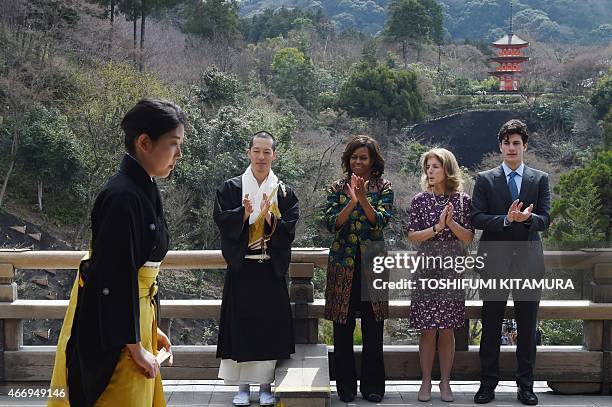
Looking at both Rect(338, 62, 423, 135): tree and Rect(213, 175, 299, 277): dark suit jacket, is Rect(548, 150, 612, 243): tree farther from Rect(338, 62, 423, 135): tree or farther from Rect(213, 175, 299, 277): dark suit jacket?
Rect(213, 175, 299, 277): dark suit jacket

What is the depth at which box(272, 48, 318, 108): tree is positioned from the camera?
93.9ft

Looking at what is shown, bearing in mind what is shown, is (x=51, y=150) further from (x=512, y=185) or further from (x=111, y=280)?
(x=111, y=280)

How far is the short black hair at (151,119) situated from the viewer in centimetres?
230

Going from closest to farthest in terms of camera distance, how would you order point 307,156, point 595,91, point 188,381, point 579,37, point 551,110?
point 188,381
point 307,156
point 595,91
point 551,110
point 579,37

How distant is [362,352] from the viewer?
4.22 meters

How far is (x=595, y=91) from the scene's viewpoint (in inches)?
1152

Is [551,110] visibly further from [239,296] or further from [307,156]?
[239,296]

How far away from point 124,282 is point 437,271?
2330mm

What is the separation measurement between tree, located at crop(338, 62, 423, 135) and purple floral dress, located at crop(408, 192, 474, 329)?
23.9 metres

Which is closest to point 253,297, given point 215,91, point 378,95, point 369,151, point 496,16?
point 369,151

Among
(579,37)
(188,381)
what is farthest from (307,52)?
(579,37)

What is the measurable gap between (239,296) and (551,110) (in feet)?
97.7

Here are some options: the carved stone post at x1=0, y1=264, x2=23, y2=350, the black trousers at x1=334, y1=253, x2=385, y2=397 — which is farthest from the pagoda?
the carved stone post at x1=0, y1=264, x2=23, y2=350

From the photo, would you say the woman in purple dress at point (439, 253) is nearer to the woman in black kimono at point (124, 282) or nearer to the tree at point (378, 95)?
the woman in black kimono at point (124, 282)
